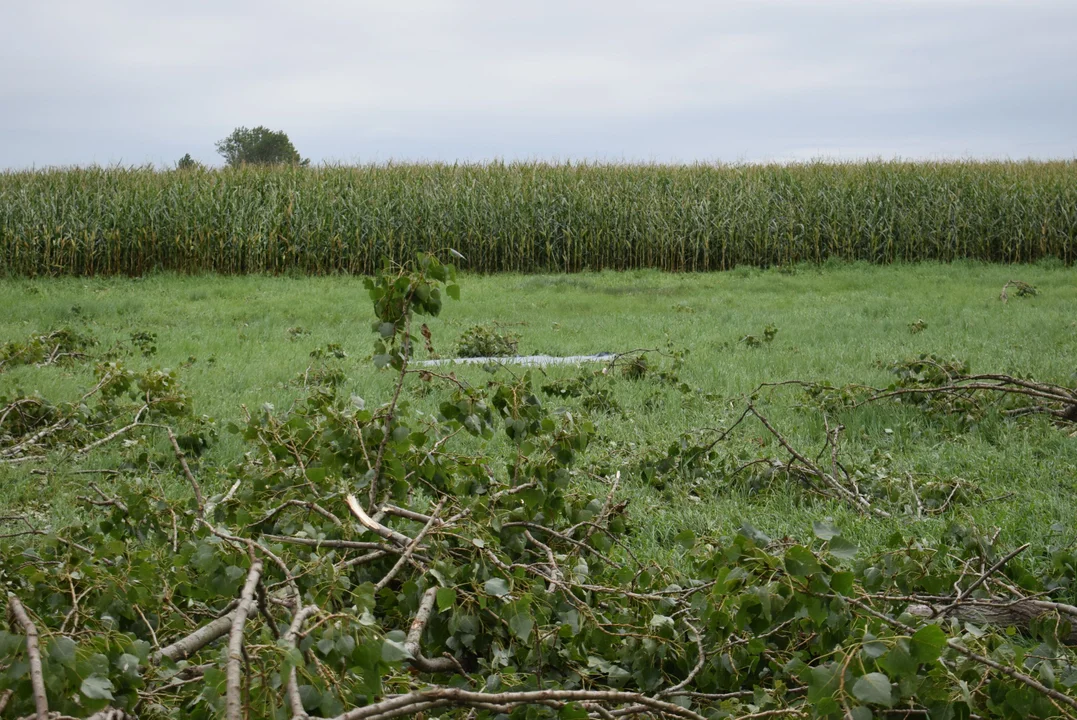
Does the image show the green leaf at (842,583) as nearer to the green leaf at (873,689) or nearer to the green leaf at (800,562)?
the green leaf at (800,562)

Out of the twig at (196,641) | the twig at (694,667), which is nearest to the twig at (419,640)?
the twig at (196,641)

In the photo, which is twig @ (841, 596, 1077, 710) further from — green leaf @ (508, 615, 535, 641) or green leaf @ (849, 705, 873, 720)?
green leaf @ (508, 615, 535, 641)

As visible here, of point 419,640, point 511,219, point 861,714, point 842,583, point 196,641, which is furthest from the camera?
point 511,219

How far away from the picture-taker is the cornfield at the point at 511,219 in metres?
19.3

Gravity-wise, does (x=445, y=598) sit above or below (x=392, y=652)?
below

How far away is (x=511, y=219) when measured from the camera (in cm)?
2030

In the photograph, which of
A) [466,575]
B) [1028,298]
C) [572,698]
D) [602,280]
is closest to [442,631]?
[466,575]

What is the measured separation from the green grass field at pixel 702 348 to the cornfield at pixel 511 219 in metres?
1.57

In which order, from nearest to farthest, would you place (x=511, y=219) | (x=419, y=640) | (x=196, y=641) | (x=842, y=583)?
(x=842, y=583)
(x=196, y=641)
(x=419, y=640)
(x=511, y=219)

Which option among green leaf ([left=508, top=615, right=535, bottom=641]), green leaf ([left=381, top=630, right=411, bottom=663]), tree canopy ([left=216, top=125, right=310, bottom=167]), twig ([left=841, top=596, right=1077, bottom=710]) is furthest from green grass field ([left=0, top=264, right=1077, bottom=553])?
tree canopy ([left=216, top=125, right=310, bottom=167])

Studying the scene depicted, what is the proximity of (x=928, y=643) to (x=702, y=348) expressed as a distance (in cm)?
811

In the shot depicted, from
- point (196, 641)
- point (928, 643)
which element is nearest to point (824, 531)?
point (928, 643)

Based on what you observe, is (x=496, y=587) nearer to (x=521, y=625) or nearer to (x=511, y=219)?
(x=521, y=625)

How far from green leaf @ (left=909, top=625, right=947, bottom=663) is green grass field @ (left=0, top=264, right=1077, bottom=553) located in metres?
2.47
